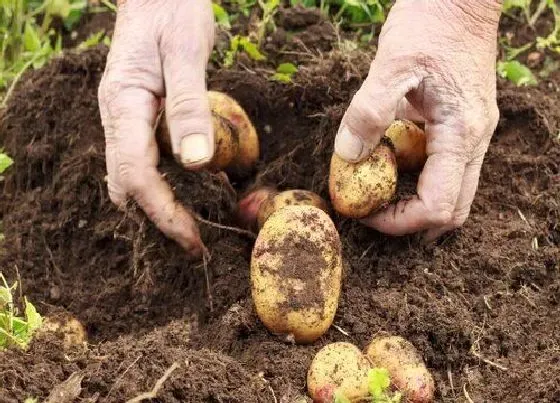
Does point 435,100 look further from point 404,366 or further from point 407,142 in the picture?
point 404,366

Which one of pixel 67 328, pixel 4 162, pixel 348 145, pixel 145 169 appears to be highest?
pixel 348 145

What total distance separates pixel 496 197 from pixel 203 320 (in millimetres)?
1040

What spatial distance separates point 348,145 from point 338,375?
647 mm

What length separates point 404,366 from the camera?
2.11m

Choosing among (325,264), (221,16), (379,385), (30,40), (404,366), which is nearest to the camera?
(379,385)

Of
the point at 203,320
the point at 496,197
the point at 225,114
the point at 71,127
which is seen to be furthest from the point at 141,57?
the point at 496,197

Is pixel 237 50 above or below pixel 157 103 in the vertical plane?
below

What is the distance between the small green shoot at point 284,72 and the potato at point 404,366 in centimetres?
124

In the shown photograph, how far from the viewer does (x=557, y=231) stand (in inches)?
105

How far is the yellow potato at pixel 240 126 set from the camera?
2.76 meters

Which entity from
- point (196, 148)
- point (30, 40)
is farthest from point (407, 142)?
point (30, 40)

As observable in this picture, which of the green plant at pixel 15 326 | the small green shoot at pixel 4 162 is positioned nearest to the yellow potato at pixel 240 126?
the small green shoot at pixel 4 162

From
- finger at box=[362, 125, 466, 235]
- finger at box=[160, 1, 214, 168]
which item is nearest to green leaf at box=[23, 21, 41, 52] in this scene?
finger at box=[160, 1, 214, 168]

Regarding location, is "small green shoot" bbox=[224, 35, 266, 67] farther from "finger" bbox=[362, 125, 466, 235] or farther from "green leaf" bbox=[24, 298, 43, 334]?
"green leaf" bbox=[24, 298, 43, 334]
